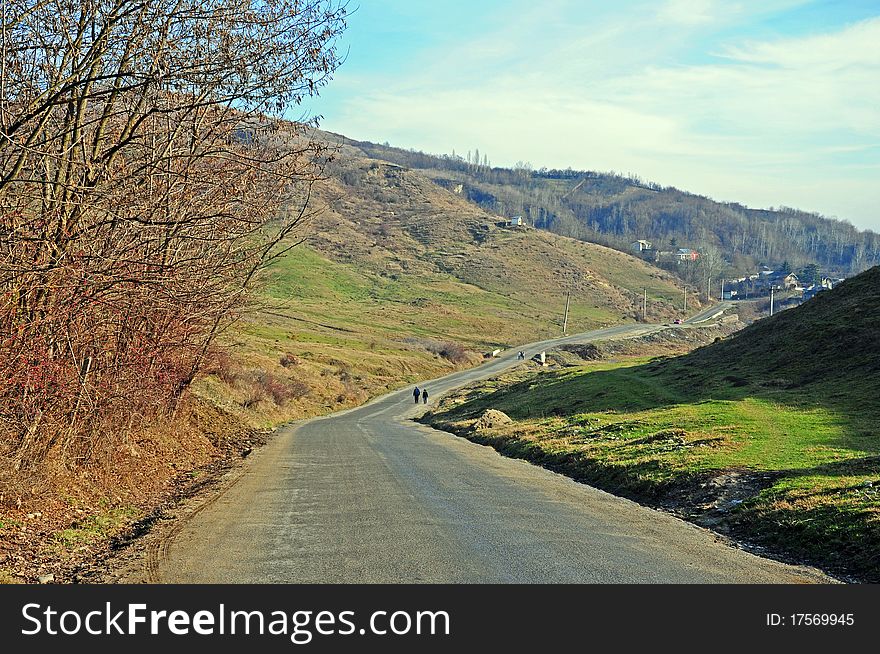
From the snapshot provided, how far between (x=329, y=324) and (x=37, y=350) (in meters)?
105

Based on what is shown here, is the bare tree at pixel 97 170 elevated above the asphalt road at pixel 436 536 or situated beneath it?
elevated above

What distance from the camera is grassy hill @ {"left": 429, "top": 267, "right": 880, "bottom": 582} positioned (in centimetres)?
1170

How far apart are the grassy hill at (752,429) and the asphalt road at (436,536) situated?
1024 mm

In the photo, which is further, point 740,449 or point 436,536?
point 740,449

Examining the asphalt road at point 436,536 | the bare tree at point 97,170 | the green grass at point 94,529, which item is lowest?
the green grass at point 94,529

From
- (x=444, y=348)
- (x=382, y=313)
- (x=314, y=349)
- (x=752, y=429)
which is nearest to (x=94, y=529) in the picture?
(x=752, y=429)

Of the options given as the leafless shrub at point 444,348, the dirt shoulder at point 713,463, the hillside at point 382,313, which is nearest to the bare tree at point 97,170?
the hillside at point 382,313

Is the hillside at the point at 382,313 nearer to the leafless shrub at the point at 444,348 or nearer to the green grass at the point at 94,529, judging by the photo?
the leafless shrub at the point at 444,348

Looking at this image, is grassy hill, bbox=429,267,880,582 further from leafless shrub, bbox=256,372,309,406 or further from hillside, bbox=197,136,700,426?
leafless shrub, bbox=256,372,309,406

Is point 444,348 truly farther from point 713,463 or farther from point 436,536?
point 436,536

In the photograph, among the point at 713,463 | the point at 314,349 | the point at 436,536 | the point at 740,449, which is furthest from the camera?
the point at 314,349

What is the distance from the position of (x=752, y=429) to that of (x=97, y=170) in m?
18.2

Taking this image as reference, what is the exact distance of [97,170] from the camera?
11.7 m

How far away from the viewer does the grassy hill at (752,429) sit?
11695 mm
